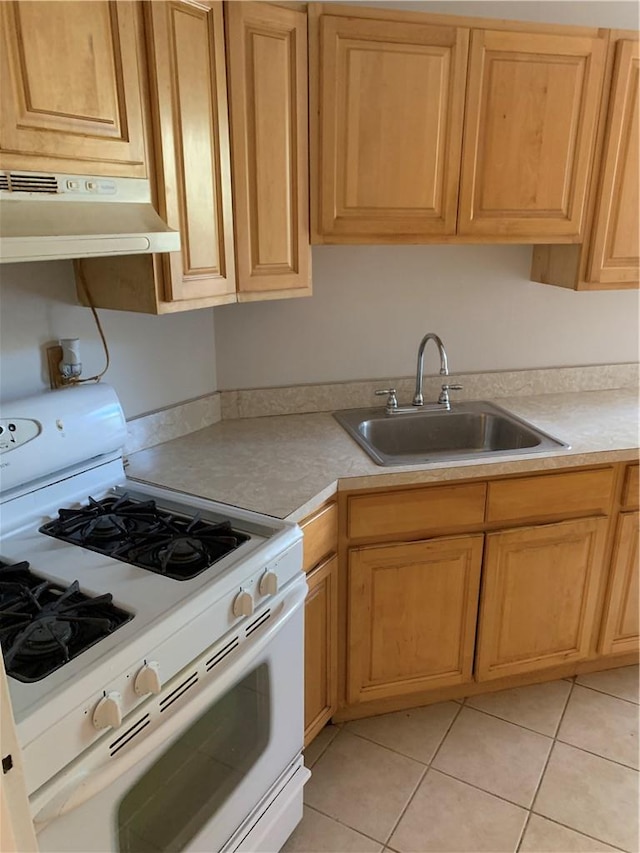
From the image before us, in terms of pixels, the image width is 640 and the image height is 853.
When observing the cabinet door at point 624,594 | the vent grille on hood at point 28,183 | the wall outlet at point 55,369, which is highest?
the vent grille on hood at point 28,183

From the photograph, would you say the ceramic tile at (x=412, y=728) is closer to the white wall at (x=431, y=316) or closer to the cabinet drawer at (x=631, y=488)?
the cabinet drawer at (x=631, y=488)

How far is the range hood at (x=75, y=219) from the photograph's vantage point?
1.17 meters

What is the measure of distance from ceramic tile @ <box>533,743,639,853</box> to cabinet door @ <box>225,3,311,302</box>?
5.55ft

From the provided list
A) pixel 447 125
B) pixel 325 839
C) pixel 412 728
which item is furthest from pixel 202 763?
pixel 447 125

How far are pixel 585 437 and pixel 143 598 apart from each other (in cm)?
152

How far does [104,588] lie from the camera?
1.31 metres

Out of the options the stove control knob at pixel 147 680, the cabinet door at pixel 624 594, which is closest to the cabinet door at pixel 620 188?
the cabinet door at pixel 624 594

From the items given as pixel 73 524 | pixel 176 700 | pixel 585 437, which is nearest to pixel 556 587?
pixel 585 437

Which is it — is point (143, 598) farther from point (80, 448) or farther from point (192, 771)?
point (80, 448)

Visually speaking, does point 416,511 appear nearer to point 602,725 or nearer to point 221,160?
point 602,725

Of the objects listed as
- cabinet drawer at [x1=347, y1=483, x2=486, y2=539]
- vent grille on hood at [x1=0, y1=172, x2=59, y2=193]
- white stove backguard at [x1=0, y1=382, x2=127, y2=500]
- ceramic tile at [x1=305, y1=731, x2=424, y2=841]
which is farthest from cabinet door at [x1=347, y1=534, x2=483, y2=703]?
vent grille on hood at [x1=0, y1=172, x2=59, y2=193]

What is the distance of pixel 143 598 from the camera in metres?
1.27

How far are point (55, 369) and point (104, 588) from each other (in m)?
0.72

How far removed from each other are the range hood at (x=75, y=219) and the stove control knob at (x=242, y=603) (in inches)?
29.6
